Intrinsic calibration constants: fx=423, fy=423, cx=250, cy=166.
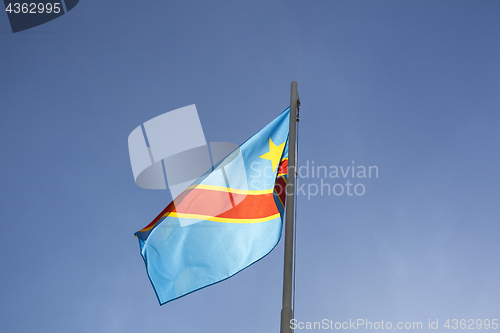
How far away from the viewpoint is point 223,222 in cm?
999

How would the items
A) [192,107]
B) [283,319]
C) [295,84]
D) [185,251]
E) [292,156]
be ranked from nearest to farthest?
[283,319] → [292,156] → [295,84] → [185,251] → [192,107]

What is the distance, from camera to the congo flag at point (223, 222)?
941 cm

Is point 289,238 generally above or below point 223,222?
above

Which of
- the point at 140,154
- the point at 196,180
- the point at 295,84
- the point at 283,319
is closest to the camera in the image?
the point at 283,319

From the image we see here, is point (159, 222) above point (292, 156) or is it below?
below

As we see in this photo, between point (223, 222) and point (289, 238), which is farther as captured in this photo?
point (223, 222)

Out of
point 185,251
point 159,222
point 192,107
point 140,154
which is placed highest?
point 192,107

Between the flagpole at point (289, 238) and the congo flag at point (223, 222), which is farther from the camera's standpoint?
the congo flag at point (223, 222)

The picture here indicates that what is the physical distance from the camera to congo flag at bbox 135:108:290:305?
30.9ft

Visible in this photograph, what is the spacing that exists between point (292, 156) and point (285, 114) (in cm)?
289

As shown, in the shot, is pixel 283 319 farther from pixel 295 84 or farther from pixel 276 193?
pixel 295 84

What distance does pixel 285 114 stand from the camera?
408 inches

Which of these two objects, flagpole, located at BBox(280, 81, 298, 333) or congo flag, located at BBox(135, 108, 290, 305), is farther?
congo flag, located at BBox(135, 108, 290, 305)

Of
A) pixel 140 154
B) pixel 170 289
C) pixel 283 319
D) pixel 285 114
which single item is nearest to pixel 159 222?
pixel 170 289
